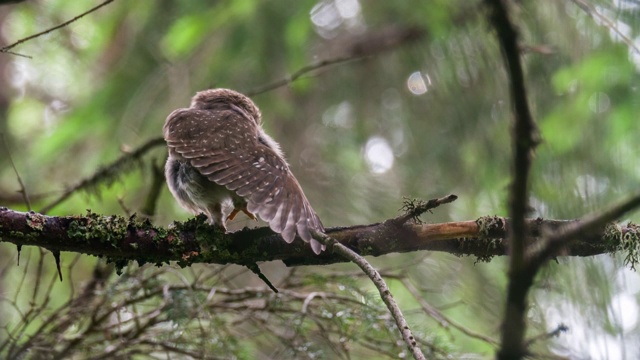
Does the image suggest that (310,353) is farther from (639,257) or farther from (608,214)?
(608,214)

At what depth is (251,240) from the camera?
2.79 meters

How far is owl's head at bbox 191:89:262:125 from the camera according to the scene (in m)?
4.12

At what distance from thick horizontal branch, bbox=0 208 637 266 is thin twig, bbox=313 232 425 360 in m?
0.44

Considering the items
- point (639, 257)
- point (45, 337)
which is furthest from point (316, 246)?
point (45, 337)

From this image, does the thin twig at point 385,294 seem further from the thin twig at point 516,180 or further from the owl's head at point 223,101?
the owl's head at point 223,101

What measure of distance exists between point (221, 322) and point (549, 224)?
1452 mm

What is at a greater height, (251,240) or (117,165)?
(117,165)

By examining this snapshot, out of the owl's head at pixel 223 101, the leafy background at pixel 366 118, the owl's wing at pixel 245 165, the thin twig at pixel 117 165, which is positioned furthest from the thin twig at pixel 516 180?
the owl's head at pixel 223 101

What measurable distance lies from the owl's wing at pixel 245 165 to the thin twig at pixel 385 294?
34 centimetres

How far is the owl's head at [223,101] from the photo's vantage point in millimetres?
4125

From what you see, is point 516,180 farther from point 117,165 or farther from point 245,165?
point 117,165

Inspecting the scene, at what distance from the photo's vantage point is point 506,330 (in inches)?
51.9

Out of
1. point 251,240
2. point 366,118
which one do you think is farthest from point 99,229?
point 366,118

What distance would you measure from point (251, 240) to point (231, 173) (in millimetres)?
390
